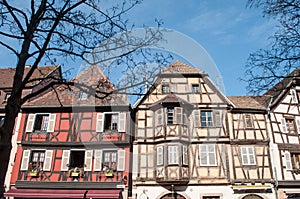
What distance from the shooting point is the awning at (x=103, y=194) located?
49.5 ft

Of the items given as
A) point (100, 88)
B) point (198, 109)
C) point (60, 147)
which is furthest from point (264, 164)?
point (100, 88)

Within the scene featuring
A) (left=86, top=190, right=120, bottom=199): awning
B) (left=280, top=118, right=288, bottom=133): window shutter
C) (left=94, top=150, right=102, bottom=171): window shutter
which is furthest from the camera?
(left=280, top=118, right=288, bottom=133): window shutter

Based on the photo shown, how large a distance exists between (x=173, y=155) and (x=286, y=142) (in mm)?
6916

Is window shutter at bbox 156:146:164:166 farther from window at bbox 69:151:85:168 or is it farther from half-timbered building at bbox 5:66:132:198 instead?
window at bbox 69:151:85:168

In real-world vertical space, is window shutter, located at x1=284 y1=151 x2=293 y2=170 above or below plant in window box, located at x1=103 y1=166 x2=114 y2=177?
above

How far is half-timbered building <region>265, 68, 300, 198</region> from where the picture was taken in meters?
16.0

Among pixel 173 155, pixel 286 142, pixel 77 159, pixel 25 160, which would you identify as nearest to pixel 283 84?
pixel 173 155

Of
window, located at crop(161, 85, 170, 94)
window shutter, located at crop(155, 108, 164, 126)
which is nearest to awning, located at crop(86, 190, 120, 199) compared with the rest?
window shutter, located at crop(155, 108, 164, 126)

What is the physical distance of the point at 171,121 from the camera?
17.0 metres

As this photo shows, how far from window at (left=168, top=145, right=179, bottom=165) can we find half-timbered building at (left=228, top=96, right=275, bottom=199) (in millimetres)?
3121

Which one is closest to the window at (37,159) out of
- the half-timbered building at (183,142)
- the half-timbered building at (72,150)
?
the half-timbered building at (72,150)

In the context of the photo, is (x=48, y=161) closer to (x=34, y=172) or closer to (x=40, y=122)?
(x=34, y=172)

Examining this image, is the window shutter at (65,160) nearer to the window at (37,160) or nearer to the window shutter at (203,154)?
the window at (37,160)

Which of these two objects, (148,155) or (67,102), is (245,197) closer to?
(148,155)
